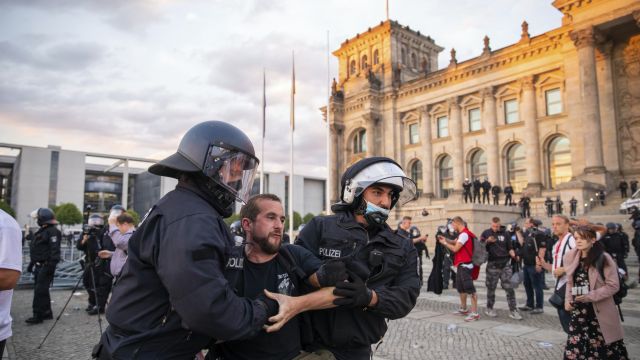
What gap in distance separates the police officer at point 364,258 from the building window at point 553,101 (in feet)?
110

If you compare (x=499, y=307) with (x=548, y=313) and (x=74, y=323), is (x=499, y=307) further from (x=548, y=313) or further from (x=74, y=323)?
(x=74, y=323)

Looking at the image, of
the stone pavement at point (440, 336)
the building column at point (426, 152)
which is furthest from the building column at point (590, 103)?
the stone pavement at point (440, 336)

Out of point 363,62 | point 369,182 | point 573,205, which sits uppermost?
point 363,62

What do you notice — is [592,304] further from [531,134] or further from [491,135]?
[491,135]

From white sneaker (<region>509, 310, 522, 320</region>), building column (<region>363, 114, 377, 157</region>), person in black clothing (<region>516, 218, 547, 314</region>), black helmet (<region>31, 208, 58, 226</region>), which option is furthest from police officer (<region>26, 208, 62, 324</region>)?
building column (<region>363, 114, 377, 157</region>)

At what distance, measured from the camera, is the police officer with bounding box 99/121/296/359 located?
5.35 ft

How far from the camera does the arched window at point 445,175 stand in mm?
38344

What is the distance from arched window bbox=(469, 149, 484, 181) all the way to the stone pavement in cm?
2779

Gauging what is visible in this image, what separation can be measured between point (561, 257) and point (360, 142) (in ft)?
131

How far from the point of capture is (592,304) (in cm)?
465

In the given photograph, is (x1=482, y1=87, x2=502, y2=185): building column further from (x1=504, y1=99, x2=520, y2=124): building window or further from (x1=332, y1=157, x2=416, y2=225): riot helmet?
(x1=332, y1=157, x2=416, y2=225): riot helmet

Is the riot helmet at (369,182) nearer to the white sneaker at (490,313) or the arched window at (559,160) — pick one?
the white sneaker at (490,313)

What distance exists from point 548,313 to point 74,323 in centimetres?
923

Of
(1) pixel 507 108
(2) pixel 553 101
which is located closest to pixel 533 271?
(2) pixel 553 101
